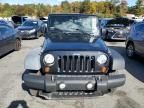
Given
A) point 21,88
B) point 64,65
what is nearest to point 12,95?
point 21,88

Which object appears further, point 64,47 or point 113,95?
point 113,95

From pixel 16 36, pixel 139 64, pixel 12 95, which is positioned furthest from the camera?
pixel 16 36

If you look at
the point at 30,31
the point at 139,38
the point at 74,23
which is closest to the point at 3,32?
the point at 139,38

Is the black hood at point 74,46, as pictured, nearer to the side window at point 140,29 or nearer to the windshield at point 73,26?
the windshield at point 73,26

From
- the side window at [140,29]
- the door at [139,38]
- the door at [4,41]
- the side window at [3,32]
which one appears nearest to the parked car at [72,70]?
the door at [139,38]

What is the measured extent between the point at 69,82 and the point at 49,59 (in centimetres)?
63

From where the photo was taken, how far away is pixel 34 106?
643 cm

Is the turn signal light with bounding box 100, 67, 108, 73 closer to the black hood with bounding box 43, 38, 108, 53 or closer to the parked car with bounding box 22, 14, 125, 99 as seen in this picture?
the parked car with bounding box 22, 14, 125, 99

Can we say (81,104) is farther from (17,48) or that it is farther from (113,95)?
(17,48)

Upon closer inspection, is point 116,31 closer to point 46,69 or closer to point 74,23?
point 74,23

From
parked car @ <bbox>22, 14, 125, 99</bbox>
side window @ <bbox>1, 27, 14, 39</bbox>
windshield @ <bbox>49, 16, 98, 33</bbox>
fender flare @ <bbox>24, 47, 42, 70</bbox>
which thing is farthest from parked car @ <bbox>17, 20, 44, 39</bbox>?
parked car @ <bbox>22, 14, 125, 99</bbox>

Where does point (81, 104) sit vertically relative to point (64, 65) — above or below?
below

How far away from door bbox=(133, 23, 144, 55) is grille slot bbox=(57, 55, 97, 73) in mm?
5460

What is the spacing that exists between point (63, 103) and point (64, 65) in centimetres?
102
